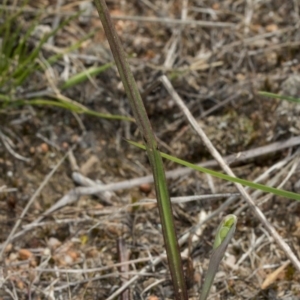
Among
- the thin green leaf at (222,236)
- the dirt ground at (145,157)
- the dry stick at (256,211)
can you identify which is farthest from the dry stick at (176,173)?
the thin green leaf at (222,236)

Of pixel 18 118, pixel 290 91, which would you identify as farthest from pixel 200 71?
pixel 18 118

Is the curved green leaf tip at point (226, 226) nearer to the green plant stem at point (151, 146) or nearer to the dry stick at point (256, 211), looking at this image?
the green plant stem at point (151, 146)

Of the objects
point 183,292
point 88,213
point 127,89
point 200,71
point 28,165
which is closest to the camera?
point 127,89

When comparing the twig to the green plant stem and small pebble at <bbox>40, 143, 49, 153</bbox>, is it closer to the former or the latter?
the green plant stem

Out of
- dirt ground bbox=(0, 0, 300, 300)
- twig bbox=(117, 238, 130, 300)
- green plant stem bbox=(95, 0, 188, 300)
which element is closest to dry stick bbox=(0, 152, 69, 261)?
dirt ground bbox=(0, 0, 300, 300)

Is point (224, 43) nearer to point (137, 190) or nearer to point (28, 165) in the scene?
point (137, 190)

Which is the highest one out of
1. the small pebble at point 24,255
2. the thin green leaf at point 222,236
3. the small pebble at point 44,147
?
the small pebble at point 44,147
